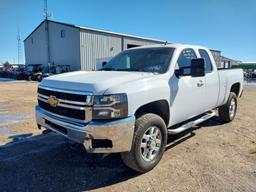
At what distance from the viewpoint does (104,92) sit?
9.23ft

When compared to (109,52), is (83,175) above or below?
below

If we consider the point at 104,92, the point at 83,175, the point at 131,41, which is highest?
the point at 131,41

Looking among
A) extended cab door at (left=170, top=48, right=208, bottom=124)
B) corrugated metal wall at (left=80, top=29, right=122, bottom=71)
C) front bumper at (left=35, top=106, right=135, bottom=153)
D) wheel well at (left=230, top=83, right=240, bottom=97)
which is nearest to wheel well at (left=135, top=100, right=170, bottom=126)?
extended cab door at (left=170, top=48, right=208, bottom=124)

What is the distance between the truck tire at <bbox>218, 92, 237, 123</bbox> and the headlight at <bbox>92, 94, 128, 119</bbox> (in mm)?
4186

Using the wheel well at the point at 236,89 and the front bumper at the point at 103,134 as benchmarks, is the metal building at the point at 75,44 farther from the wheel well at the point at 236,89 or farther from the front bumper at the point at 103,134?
the front bumper at the point at 103,134

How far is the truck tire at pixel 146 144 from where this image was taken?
3121mm

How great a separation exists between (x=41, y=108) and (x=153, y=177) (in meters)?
2.21

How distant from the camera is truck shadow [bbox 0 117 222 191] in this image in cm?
310

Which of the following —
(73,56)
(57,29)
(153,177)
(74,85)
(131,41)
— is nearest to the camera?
(74,85)

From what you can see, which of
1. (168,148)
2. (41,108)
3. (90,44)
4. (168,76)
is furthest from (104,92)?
(90,44)

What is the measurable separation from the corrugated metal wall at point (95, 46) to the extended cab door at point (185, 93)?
72.3ft

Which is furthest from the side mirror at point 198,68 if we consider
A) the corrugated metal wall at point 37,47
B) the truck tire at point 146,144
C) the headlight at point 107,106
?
the corrugated metal wall at point 37,47

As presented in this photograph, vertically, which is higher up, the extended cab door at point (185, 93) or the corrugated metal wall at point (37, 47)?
the corrugated metal wall at point (37, 47)

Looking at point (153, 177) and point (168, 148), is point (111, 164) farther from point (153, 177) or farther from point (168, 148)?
point (168, 148)
